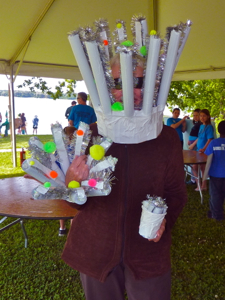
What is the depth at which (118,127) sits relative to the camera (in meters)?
1.00

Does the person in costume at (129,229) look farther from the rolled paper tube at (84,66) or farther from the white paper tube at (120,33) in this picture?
the white paper tube at (120,33)

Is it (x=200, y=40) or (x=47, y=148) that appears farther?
(x=200, y=40)

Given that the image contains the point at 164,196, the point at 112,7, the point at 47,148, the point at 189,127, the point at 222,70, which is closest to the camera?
the point at 47,148

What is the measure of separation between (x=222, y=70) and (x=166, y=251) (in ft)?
15.5

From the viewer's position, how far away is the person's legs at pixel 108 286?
3.69 feet

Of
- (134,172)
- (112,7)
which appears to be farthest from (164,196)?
(112,7)

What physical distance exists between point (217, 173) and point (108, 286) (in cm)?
275

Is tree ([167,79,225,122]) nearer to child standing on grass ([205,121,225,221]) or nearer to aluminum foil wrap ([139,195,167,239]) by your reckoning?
child standing on grass ([205,121,225,221])

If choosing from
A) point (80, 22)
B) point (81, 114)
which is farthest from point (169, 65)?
point (81, 114)

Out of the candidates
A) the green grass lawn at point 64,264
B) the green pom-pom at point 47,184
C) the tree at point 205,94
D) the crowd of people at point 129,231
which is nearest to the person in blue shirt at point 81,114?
the green grass lawn at point 64,264

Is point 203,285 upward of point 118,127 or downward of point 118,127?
downward

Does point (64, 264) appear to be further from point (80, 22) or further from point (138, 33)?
point (80, 22)

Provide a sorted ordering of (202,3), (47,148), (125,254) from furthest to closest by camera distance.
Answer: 1. (202,3)
2. (125,254)
3. (47,148)

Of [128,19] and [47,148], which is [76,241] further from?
[128,19]
